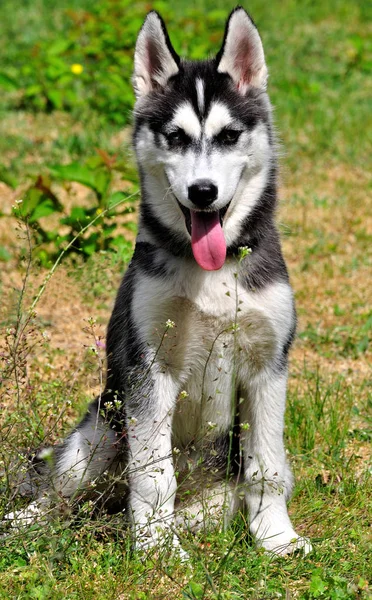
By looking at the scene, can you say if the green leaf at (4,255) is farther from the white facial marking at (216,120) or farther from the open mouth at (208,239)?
the white facial marking at (216,120)

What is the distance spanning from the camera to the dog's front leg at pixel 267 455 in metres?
3.49

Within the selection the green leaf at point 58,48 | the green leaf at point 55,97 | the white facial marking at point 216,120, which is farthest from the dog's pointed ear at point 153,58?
the green leaf at point 58,48

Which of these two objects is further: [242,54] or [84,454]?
[84,454]

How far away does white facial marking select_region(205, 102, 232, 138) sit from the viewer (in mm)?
3369

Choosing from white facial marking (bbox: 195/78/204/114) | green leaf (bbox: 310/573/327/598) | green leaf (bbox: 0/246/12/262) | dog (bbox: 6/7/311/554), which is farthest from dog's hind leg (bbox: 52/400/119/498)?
green leaf (bbox: 0/246/12/262)

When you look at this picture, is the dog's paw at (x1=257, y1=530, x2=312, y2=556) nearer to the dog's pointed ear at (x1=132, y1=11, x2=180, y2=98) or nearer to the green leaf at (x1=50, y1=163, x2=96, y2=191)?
the dog's pointed ear at (x1=132, y1=11, x2=180, y2=98)

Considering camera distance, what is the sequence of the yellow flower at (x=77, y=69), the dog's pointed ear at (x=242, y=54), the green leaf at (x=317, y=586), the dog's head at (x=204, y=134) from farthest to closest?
the yellow flower at (x=77, y=69) → the dog's pointed ear at (x=242, y=54) → the dog's head at (x=204, y=134) → the green leaf at (x=317, y=586)

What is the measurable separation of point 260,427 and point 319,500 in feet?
1.48

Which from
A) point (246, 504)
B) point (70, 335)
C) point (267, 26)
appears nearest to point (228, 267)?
point (246, 504)

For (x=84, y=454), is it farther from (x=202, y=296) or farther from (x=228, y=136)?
(x=228, y=136)

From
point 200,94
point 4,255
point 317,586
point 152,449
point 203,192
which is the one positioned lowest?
point 4,255

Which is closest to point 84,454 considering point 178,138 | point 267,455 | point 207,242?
point 267,455

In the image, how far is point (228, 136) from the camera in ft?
11.2

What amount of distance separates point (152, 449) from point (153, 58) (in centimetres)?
161
